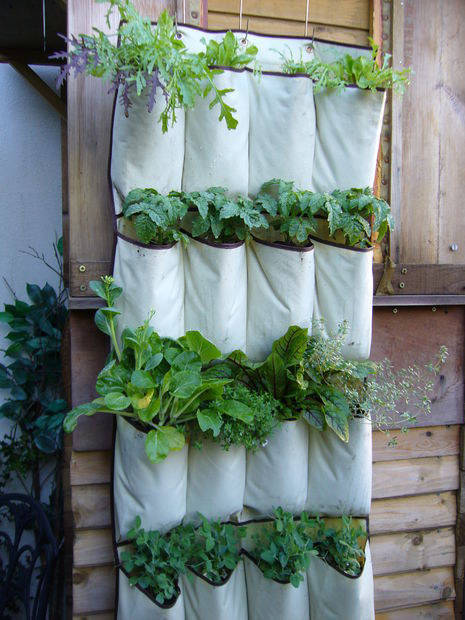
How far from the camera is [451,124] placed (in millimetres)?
2424

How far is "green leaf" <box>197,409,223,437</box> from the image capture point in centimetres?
175

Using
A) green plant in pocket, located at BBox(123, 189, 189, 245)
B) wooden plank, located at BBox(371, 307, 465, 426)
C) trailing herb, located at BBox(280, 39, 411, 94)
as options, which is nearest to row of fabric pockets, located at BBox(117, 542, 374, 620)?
wooden plank, located at BBox(371, 307, 465, 426)

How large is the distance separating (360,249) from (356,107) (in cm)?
55

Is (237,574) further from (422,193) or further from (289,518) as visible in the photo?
(422,193)

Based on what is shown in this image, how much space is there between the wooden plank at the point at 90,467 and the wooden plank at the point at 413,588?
4.43 ft

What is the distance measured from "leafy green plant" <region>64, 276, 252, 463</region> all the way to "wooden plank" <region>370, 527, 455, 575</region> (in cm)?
115

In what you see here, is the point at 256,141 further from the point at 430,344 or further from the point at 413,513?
the point at 413,513

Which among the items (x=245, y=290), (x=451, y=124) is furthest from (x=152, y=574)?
(x=451, y=124)

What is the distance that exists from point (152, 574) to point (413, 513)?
128 cm

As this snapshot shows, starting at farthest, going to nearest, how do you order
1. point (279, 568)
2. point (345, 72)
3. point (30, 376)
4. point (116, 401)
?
point (30, 376) → point (345, 72) → point (279, 568) → point (116, 401)

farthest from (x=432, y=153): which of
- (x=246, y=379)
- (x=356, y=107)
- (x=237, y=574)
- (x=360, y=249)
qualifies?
(x=237, y=574)

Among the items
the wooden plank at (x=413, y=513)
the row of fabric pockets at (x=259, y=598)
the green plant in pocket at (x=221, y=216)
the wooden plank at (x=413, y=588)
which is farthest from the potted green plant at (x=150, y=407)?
the wooden plank at (x=413, y=588)

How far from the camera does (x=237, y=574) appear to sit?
201 cm

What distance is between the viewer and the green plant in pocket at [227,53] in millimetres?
1871
